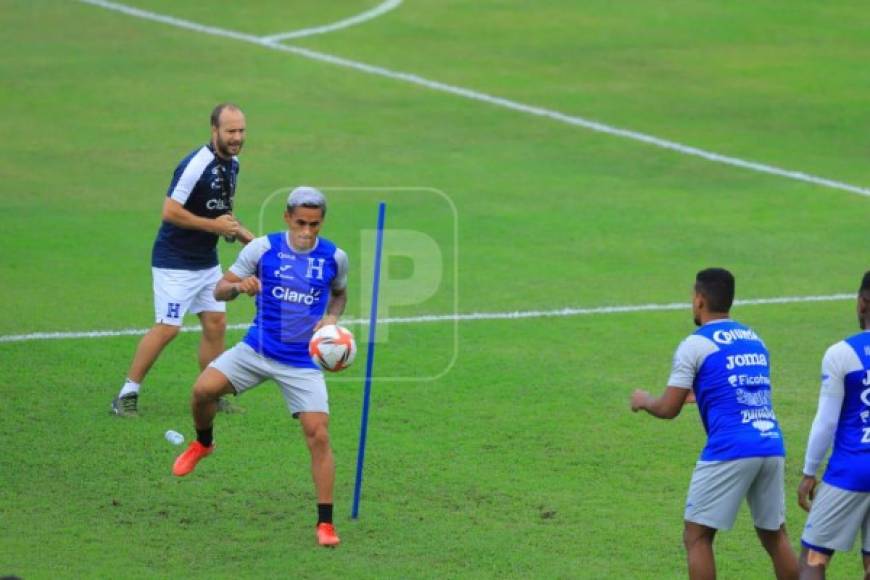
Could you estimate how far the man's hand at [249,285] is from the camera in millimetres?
11008

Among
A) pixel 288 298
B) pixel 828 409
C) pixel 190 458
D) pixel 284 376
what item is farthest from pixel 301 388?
pixel 828 409

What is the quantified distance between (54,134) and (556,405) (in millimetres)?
13381

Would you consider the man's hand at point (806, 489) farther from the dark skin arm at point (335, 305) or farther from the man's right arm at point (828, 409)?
the dark skin arm at point (335, 305)

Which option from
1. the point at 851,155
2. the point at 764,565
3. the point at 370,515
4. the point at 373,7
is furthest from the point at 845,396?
the point at 373,7

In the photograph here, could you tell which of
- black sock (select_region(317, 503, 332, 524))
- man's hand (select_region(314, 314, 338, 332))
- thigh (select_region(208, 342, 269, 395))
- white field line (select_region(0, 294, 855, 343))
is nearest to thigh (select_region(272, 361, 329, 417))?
thigh (select_region(208, 342, 269, 395))

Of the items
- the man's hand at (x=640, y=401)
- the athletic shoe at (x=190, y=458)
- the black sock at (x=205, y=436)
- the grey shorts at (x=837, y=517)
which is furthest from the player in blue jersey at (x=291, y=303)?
the grey shorts at (x=837, y=517)

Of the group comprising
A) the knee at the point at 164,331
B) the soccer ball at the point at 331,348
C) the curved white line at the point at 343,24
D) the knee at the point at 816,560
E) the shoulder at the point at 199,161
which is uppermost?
the curved white line at the point at 343,24

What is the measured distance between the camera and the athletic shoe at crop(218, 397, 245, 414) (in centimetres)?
1405

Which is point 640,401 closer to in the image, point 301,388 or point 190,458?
point 301,388

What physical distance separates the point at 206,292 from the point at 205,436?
7.85ft

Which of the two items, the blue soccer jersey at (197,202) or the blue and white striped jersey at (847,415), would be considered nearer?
the blue and white striped jersey at (847,415)

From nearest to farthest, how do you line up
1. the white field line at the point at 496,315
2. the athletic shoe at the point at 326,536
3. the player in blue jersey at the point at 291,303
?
the athletic shoe at the point at 326,536 < the player in blue jersey at the point at 291,303 < the white field line at the point at 496,315

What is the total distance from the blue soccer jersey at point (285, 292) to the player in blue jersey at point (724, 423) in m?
2.68

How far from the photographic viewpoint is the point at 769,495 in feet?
31.8
